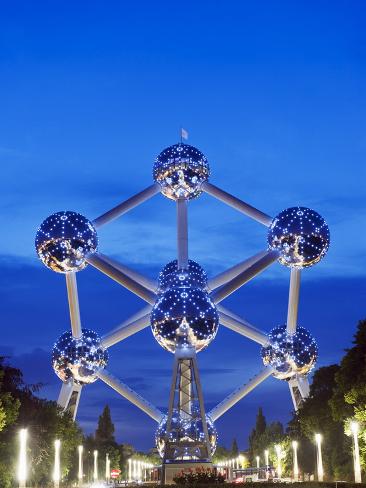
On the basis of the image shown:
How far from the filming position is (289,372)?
62.2 m

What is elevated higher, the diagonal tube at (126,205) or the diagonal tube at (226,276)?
the diagonal tube at (126,205)

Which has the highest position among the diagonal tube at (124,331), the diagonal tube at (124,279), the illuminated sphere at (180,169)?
the illuminated sphere at (180,169)

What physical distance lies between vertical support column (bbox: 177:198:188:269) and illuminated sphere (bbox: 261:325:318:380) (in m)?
9.86

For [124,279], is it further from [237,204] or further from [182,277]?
[237,204]

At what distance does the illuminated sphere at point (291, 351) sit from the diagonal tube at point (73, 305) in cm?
1401

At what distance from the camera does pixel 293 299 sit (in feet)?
198

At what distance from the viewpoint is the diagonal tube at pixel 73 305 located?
5800 cm

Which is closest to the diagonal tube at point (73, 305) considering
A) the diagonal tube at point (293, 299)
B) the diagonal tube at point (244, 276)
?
the diagonal tube at point (244, 276)

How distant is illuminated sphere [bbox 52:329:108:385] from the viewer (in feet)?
196

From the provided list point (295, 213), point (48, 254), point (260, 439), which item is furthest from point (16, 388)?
point (260, 439)

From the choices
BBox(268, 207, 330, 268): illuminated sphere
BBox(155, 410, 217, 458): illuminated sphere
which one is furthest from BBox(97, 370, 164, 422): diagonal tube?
BBox(268, 207, 330, 268): illuminated sphere

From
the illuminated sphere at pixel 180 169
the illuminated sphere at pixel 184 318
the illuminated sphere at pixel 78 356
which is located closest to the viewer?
the illuminated sphere at pixel 184 318

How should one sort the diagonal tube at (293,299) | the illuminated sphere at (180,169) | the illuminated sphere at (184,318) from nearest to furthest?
the illuminated sphere at (184,318) → the illuminated sphere at (180,169) → the diagonal tube at (293,299)

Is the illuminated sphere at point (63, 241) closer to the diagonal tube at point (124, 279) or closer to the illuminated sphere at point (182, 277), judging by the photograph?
the diagonal tube at point (124, 279)
